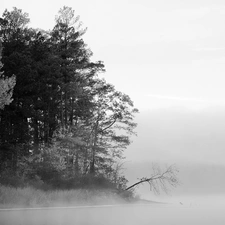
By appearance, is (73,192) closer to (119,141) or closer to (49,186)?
(49,186)

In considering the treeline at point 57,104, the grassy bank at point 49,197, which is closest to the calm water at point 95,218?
the grassy bank at point 49,197

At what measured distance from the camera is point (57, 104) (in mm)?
46531

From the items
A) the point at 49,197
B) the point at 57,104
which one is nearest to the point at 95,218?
the point at 49,197

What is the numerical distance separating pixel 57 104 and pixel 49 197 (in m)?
20.0

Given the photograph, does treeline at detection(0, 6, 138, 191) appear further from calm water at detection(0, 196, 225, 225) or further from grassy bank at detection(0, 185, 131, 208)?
calm water at detection(0, 196, 225, 225)

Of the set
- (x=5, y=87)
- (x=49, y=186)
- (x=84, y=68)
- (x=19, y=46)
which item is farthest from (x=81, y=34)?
(x=49, y=186)

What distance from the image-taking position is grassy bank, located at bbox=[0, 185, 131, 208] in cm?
2481

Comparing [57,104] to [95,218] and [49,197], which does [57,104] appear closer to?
[49,197]

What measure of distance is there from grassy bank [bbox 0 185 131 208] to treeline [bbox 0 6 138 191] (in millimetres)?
3343

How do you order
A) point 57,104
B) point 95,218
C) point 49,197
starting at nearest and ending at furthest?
point 95,218 → point 49,197 → point 57,104

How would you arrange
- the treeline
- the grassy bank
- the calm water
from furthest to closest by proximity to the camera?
the treeline
the grassy bank
the calm water

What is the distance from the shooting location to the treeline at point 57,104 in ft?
127

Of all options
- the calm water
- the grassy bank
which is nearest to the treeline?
the grassy bank

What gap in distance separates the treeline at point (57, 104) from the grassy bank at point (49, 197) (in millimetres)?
3343
